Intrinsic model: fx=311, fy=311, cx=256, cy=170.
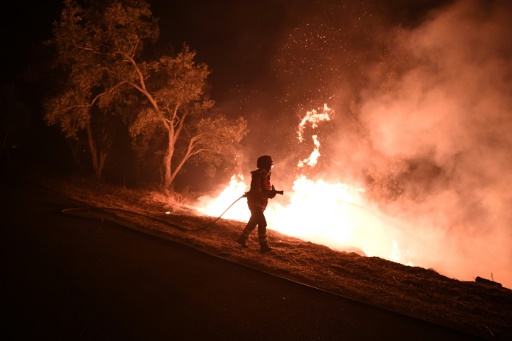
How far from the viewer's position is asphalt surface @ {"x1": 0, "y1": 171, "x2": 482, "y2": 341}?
3586 mm

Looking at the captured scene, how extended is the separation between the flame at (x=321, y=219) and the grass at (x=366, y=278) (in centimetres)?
470

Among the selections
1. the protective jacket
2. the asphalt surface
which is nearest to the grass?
the asphalt surface

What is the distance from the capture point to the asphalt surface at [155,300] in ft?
11.8

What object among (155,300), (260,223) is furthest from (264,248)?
(155,300)

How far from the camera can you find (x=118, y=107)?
17.8 m

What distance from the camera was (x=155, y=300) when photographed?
13.9 ft

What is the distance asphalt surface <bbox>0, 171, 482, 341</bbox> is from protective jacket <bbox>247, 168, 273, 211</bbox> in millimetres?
1903

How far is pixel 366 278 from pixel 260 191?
2964 mm

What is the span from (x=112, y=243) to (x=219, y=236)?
2.85 meters

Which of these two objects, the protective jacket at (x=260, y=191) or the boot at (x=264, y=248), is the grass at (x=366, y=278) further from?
the protective jacket at (x=260, y=191)

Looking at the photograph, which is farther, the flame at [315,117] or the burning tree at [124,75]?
the flame at [315,117]

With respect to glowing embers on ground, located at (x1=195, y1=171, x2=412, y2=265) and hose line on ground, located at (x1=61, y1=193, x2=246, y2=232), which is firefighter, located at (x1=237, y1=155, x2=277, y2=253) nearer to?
hose line on ground, located at (x1=61, y1=193, x2=246, y2=232)

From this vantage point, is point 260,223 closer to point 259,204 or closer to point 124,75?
point 259,204

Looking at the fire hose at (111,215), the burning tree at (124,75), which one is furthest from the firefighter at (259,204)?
the burning tree at (124,75)
